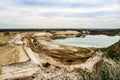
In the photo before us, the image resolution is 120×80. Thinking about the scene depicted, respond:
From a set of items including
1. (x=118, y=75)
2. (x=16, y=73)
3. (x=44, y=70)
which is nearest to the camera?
(x=118, y=75)

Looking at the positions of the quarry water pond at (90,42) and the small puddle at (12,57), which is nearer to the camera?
the small puddle at (12,57)

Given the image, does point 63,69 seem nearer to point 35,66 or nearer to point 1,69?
point 35,66

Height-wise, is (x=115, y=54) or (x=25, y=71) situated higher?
(x=115, y=54)

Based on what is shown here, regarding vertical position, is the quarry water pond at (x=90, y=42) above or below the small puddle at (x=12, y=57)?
below

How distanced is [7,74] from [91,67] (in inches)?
214

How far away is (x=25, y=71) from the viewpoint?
Result: 591 inches

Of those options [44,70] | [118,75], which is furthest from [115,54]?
[118,75]

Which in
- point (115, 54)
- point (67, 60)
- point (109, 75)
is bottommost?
point (67, 60)

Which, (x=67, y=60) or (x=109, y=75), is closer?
(x=109, y=75)

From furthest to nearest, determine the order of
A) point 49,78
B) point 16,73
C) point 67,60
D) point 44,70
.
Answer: point 67,60 < point 44,70 < point 16,73 < point 49,78

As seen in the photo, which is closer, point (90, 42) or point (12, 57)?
point (12, 57)

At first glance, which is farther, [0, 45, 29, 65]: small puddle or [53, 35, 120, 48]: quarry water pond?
[53, 35, 120, 48]: quarry water pond

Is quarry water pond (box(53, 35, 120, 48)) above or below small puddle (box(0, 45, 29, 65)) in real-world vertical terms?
below

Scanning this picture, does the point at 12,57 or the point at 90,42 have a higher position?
the point at 12,57
